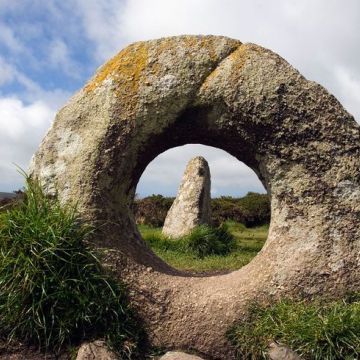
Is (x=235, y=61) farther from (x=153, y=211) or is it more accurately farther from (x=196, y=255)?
(x=153, y=211)

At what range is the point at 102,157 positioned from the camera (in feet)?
16.6

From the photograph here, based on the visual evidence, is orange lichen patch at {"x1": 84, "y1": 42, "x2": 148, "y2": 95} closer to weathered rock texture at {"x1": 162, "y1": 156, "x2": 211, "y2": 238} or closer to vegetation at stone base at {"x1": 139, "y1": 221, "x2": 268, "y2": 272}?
vegetation at stone base at {"x1": 139, "y1": 221, "x2": 268, "y2": 272}

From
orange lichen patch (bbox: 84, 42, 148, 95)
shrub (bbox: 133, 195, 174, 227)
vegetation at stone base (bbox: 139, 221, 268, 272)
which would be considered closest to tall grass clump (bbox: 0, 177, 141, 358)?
orange lichen patch (bbox: 84, 42, 148, 95)

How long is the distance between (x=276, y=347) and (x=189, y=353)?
79 cm

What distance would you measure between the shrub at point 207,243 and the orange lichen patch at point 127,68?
6661mm

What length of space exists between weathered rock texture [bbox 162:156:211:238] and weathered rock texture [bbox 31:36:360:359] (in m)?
7.60

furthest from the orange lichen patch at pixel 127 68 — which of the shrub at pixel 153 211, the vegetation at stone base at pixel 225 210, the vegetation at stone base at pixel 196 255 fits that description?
the shrub at pixel 153 211

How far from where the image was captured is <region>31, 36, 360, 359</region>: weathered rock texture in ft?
16.2

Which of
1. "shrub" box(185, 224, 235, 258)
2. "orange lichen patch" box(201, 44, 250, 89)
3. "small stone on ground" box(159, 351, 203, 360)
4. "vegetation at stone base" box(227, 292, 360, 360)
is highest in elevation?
"orange lichen patch" box(201, 44, 250, 89)

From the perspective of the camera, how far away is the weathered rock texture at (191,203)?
13.1 meters

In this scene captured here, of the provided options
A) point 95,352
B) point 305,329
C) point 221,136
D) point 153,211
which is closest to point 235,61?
point 221,136

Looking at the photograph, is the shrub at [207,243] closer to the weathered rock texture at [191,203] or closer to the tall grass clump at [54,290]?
the weathered rock texture at [191,203]

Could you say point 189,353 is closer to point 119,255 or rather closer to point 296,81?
point 119,255

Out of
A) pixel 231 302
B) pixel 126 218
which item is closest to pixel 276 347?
pixel 231 302
